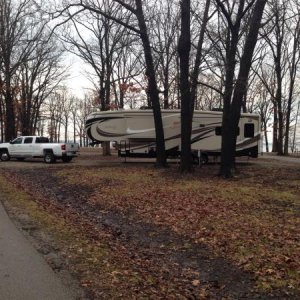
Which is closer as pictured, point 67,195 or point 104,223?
point 104,223

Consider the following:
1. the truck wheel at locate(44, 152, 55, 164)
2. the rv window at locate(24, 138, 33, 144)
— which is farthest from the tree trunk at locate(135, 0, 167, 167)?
the rv window at locate(24, 138, 33, 144)

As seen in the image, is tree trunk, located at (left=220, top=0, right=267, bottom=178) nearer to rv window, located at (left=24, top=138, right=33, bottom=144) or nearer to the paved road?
the paved road

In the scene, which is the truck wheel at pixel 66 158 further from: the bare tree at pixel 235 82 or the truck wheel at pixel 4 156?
the bare tree at pixel 235 82

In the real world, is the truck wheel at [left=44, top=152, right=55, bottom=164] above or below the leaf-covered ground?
above

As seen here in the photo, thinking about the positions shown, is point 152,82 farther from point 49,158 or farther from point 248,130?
point 49,158

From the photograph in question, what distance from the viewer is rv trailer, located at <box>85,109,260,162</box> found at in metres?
29.0

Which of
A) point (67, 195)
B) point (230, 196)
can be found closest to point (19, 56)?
point (67, 195)

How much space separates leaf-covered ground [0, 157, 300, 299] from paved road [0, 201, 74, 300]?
40cm

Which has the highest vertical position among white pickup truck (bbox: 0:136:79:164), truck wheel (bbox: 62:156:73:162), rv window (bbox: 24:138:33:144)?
rv window (bbox: 24:138:33:144)

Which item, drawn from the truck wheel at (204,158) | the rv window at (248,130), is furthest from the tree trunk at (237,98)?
the rv window at (248,130)

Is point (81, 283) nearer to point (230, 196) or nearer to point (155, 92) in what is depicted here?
point (230, 196)

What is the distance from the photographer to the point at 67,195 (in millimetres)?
15867

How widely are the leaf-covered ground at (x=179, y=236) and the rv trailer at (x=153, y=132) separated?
11341mm

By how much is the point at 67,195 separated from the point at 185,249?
842 cm
